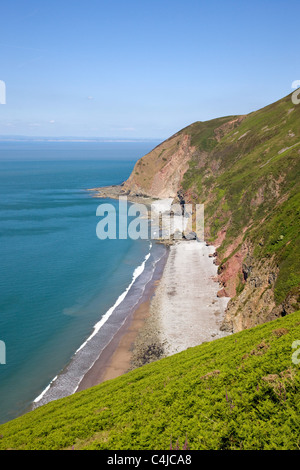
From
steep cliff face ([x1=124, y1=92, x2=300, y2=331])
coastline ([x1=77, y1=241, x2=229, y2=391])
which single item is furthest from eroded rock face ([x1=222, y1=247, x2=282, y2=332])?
coastline ([x1=77, y1=241, x2=229, y2=391])

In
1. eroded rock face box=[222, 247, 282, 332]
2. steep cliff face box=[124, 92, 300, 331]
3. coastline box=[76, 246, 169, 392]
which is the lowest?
coastline box=[76, 246, 169, 392]

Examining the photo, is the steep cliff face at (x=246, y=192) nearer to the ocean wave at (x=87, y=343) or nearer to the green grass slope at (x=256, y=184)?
the green grass slope at (x=256, y=184)

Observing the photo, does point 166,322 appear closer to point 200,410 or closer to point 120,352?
point 120,352

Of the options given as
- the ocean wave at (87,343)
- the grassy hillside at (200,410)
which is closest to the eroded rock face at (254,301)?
the grassy hillside at (200,410)

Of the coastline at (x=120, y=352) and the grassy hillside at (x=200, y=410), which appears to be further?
the coastline at (x=120, y=352)

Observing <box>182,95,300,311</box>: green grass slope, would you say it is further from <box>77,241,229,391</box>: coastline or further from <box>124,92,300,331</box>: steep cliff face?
<box>77,241,229,391</box>: coastline

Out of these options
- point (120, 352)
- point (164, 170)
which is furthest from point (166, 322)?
point (164, 170)
